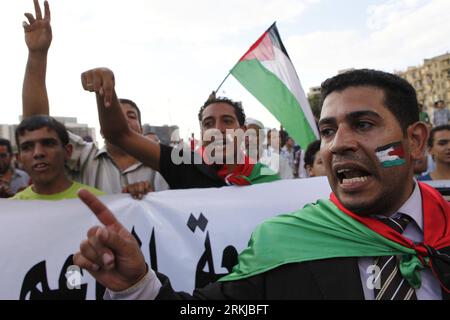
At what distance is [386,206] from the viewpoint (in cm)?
172

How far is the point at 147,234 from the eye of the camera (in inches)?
102

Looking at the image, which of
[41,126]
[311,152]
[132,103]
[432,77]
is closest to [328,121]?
[41,126]

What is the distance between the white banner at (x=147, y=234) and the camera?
2.40 m

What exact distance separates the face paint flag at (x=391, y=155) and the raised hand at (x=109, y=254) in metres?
0.94

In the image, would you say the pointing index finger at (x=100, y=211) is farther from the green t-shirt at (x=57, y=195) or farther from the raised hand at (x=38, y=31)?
the raised hand at (x=38, y=31)

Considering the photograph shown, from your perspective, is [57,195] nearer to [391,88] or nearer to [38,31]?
[38,31]

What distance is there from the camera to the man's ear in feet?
5.85

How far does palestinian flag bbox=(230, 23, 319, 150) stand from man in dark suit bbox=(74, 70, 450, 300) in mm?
2827

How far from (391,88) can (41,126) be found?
6.65ft

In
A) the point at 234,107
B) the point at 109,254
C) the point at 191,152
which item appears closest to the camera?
the point at 109,254

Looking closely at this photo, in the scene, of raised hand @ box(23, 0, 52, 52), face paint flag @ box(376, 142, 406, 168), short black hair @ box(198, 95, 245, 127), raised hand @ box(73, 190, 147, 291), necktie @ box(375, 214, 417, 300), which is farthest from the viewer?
short black hair @ box(198, 95, 245, 127)

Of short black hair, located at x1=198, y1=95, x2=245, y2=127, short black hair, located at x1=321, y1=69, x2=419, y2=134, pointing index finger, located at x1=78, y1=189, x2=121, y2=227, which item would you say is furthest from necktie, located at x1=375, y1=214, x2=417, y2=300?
short black hair, located at x1=198, y1=95, x2=245, y2=127

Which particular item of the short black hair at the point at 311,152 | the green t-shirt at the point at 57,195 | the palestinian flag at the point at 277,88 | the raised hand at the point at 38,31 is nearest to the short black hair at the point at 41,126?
the green t-shirt at the point at 57,195

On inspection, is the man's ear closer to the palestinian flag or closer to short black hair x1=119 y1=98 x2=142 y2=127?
short black hair x1=119 y1=98 x2=142 y2=127
